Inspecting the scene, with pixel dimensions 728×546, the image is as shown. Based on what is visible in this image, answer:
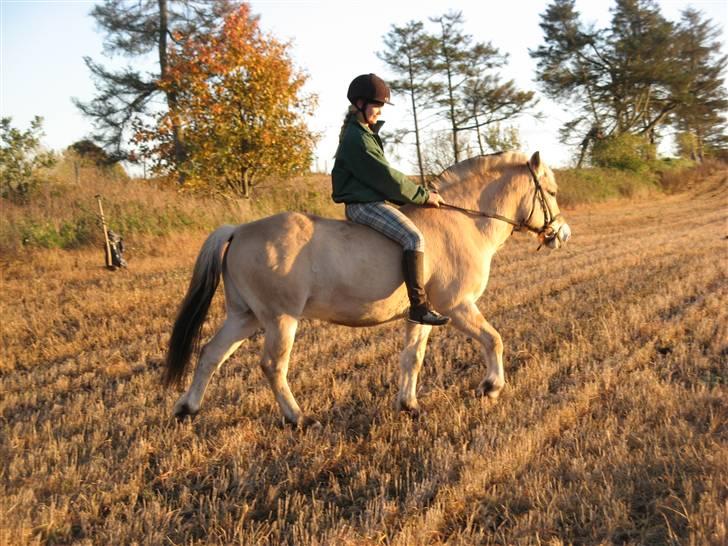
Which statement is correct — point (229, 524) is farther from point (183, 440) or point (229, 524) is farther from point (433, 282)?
point (433, 282)

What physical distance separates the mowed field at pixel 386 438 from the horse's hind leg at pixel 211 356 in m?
0.14

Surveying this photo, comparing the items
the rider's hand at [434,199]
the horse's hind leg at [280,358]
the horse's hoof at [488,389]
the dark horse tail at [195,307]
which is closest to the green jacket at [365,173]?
the rider's hand at [434,199]

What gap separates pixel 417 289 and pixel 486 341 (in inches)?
32.3

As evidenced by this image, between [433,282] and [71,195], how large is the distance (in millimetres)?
12904

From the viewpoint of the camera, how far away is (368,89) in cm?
429

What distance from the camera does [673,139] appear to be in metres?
43.5

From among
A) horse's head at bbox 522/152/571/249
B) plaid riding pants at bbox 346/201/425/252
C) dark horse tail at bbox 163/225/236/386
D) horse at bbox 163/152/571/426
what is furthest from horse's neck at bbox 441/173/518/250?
dark horse tail at bbox 163/225/236/386

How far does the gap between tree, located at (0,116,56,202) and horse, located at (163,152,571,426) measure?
11.8 meters

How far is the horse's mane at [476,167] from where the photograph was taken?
5043 millimetres

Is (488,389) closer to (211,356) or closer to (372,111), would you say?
(211,356)

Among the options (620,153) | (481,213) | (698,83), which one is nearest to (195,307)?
(481,213)

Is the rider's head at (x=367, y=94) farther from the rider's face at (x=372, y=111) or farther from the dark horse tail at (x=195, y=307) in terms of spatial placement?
the dark horse tail at (x=195, y=307)

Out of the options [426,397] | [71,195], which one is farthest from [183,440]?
[71,195]

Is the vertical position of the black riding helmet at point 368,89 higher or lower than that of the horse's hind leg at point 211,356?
higher
